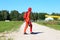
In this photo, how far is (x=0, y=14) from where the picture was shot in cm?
17138

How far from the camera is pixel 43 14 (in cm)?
17888

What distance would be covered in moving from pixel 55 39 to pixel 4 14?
160 metres

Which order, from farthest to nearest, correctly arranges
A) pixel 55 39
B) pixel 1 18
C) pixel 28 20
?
pixel 1 18
pixel 28 20
pixel 55 39

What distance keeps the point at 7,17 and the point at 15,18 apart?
613 centimetres

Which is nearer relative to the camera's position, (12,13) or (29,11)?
(29,11)

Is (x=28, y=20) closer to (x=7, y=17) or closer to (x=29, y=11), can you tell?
(x=29, y=11)

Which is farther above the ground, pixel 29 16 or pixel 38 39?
pixel 29 16

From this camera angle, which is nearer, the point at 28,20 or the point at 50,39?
the point at 50,39

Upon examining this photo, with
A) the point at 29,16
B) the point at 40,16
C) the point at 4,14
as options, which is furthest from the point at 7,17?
the point at 29,16

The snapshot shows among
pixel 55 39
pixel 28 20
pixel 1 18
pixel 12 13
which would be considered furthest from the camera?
pixel 12 13

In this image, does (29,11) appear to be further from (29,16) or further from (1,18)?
(1,18)

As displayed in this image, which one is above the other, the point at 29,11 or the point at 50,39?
the point at 29,11

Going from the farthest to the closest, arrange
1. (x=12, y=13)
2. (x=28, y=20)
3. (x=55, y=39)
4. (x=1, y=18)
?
(x=12, y=13) < (x=1, y=18) < (x=28, y=20) < (x=55, y=39)

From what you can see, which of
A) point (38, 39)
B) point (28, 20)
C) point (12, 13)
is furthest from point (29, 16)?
point (12, 13)
